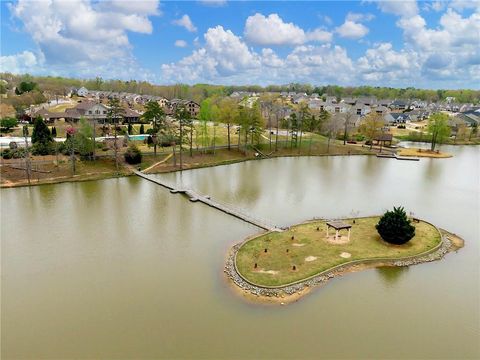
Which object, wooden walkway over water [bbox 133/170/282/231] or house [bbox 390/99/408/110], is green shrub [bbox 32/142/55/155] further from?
Answer: house [bbox 390/99/408/110]

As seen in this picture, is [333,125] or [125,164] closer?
[125,164]

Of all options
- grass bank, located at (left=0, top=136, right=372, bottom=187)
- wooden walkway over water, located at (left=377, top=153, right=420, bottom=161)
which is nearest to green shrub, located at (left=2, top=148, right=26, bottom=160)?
grass bank, located at (left=0, top=136, right=372, bottom=187)

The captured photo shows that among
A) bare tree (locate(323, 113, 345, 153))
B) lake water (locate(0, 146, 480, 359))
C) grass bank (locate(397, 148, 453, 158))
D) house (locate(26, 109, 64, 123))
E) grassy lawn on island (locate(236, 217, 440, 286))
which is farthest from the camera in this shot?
bare tree (locate(323, 113, 345, 153))

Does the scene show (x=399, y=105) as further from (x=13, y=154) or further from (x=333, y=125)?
(x=13, y=154)

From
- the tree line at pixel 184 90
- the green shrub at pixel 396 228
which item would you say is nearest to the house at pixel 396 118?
the tree line at pixel 184 90

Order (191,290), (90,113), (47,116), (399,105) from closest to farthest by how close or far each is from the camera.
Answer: (191,290), (47,116), (90,113), (399,105)

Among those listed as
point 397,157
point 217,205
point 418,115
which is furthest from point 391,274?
point 418,115

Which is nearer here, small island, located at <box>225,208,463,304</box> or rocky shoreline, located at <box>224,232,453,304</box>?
rocky shoreline, located at <box>224,232,453,304</box>
